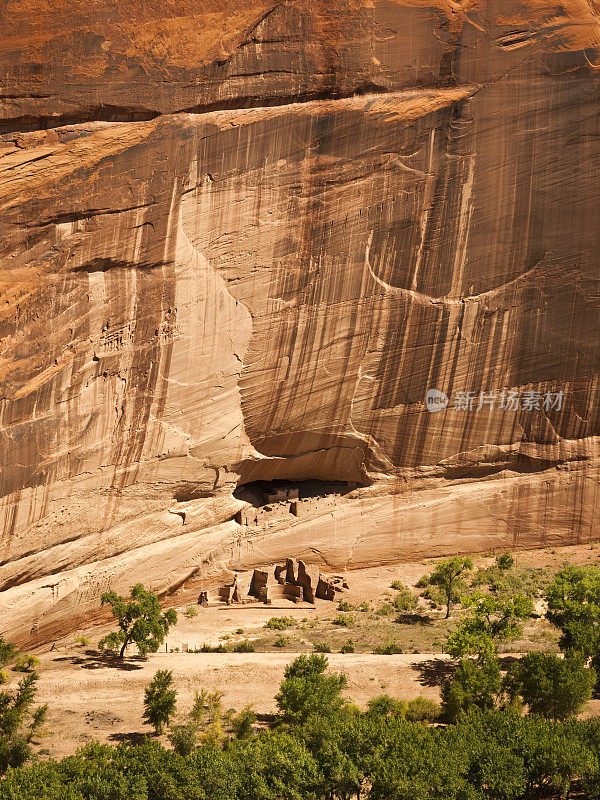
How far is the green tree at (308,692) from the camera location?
65.5 feet

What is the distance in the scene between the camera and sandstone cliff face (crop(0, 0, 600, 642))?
26000 mm

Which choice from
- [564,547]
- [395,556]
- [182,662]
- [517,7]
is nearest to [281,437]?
[395,556]

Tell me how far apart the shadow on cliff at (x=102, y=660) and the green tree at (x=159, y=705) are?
10.7 ft

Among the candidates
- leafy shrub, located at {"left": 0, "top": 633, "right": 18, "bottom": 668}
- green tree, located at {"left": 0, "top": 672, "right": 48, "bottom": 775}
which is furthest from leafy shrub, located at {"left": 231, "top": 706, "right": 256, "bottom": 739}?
leafy shrub, located at {"left": 0, "top": 633, "right": 18, "bottom": 668}

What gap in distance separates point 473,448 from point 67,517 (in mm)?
12964

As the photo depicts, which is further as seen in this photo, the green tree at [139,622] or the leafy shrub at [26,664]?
the green tree at [139,622]

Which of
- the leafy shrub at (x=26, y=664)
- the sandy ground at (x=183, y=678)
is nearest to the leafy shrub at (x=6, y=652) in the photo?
the leafy shrub at (x=26, y=664)

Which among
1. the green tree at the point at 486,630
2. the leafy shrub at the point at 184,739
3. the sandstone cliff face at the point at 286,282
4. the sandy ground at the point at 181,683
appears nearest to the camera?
the leafy shrub at the point at 184,739

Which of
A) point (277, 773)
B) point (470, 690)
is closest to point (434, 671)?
point (470, 690)

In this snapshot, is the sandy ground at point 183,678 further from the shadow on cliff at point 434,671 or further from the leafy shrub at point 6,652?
the leafy shrub at point 6,652

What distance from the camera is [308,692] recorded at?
66.9 feet

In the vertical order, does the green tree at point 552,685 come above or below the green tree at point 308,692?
above

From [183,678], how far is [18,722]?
447 cm

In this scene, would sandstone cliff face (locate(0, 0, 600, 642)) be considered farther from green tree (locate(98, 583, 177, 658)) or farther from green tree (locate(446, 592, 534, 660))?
green tree (locate(446, 592, 534, 660))
